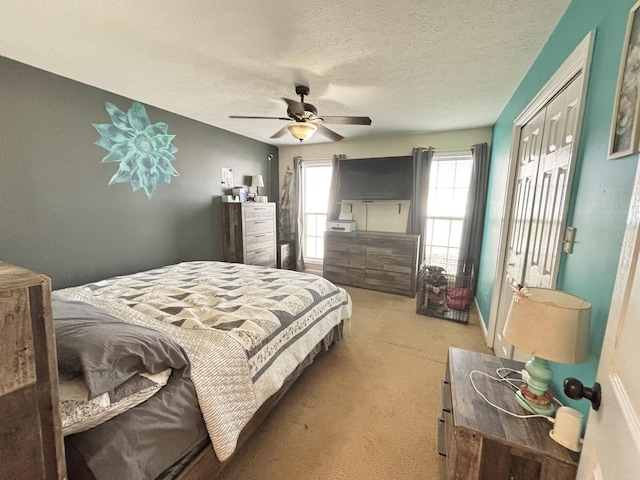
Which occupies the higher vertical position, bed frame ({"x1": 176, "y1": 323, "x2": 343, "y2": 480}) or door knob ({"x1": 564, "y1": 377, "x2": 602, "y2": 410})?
door knob ({"x1": 564, "y1": 377, "x2": 602, "y2": 410})

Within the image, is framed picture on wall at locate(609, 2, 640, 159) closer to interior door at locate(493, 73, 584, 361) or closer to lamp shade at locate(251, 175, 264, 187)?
interior door at locate(493, 73, 584, 361)

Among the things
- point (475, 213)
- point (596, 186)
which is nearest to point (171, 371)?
point (596, 186)

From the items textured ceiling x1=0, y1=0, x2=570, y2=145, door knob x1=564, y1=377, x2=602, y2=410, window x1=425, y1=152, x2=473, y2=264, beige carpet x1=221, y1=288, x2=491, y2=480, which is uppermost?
textured ceiling x1=0, y1=0, x2=570, y2=145

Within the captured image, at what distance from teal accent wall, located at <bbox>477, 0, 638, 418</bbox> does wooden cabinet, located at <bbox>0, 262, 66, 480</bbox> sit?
1.61m

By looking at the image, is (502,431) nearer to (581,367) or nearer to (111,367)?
(581,367)

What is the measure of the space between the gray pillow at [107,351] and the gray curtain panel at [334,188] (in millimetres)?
3699

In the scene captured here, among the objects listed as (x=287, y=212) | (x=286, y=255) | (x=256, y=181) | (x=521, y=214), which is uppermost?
(x=256, y=181)

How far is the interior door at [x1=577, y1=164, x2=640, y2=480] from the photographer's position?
1.65 feet

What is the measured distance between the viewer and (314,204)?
5219mm

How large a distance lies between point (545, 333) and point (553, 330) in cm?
3

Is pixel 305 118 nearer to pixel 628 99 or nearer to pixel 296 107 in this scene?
pixel 296 107

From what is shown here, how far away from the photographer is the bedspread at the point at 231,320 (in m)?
1.27

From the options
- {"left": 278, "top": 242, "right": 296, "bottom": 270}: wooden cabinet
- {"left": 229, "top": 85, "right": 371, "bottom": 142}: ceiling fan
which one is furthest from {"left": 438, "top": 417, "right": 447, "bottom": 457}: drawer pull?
{"left": 278, "top": 242, "right": 296, "bottom": 270}: wooden cabinet

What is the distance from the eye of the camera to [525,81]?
2.22 meters
